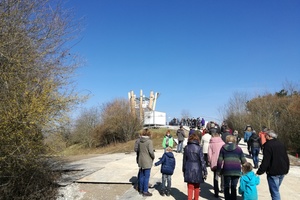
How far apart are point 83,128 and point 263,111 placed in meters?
21.5

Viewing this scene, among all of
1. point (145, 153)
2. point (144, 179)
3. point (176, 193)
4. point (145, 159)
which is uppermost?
point (145, 153)

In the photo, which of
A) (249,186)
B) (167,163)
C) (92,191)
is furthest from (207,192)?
(92,191)

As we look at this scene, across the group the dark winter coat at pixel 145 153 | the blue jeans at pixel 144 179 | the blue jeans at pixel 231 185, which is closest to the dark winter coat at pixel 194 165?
the blue jeans at pixel 231 185

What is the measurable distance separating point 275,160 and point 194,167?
179 centimetres

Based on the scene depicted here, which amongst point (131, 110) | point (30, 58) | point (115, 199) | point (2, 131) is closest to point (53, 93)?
point (30, 58)

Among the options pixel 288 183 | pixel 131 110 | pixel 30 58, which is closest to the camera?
pixel 30 58

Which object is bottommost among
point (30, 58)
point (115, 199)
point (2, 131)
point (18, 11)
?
point (115, 199)

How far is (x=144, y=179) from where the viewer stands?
812 centimetres

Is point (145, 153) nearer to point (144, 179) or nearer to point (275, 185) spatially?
point (144, 179)

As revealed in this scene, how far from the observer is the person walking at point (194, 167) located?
664cm

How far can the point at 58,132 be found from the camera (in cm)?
856

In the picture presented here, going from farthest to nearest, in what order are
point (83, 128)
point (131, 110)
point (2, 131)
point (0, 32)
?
point (83, 128) → point (131, 110) → point (0, 32) → point (2, 131)

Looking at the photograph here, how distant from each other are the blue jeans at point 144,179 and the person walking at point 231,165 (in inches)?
88.8

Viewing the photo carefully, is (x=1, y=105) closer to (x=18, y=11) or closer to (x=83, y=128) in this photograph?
(x=18, y=11)
